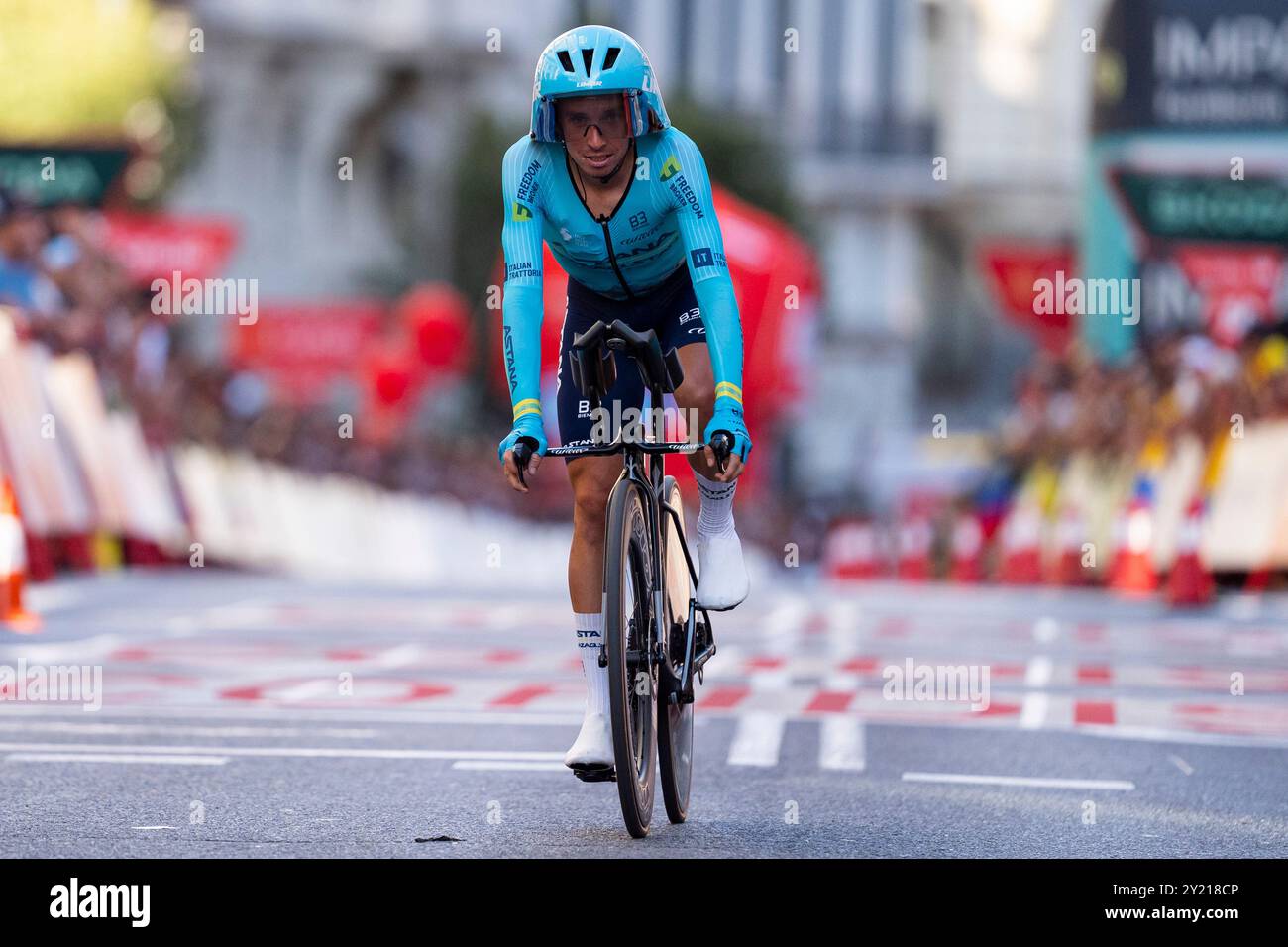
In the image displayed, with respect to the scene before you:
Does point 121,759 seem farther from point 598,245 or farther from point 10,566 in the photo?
point 10,566

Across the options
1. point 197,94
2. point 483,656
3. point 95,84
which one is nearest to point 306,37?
point 197,94

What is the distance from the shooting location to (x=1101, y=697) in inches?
454

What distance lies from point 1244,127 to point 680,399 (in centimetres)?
2370

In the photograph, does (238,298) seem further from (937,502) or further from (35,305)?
(35,305)

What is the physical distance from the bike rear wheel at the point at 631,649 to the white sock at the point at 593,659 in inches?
6.0

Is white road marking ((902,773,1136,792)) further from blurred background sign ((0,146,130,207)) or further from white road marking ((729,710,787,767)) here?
blurred background sign ((0,146,130,207))

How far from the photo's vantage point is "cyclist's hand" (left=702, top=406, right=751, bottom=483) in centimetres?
669

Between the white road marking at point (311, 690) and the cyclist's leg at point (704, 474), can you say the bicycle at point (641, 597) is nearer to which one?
the cyclist's leg at point (704, 474)

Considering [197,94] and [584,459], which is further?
[197,94]

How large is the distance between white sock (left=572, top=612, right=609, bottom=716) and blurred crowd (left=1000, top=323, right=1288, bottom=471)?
14.3 m

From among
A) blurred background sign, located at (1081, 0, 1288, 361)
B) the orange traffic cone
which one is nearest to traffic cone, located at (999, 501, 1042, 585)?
blurred background sign, located at (1081, 0, 1288, 361)

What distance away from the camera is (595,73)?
21.5 feet

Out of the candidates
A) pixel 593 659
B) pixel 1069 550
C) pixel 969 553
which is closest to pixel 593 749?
pixel 593 659

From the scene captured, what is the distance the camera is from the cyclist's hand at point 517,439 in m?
6.52
